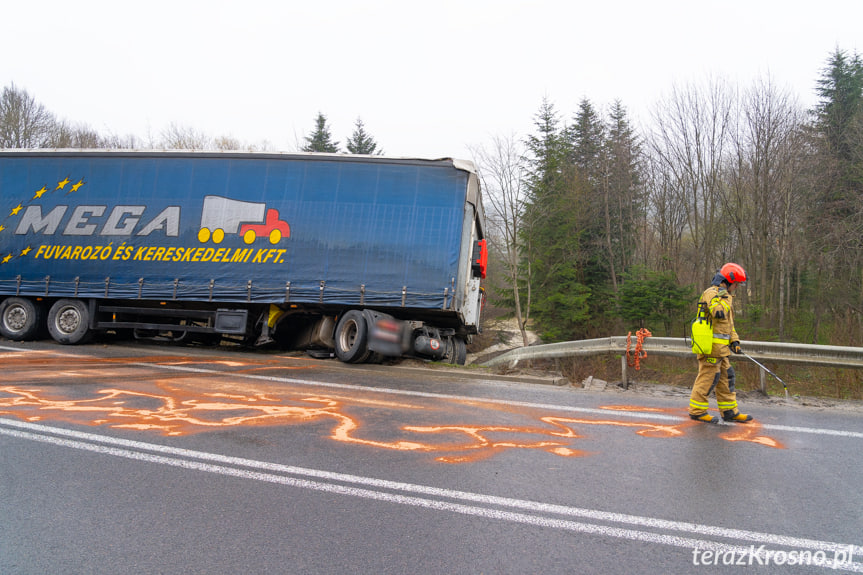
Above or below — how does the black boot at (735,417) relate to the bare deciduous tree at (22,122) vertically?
below

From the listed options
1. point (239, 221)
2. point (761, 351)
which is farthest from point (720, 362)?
point (239, 221)

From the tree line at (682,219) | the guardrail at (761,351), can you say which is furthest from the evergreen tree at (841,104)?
the guardrail at (761,351)

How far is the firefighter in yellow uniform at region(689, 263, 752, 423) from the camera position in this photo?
20.3 feet

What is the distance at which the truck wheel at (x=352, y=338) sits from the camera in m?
10.8

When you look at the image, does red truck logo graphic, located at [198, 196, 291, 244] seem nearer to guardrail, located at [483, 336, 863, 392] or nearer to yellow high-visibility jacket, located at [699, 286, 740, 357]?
guardrail, located at [483, 336, 863, 392]

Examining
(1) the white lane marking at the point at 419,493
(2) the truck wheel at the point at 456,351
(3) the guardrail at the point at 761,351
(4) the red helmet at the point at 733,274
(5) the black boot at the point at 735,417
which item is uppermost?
(4) the red helmet at the point at 733,274

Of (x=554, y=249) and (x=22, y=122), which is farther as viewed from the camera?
(x=22, y=122)

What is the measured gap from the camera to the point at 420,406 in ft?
22.2

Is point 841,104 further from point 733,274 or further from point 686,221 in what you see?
point 733,274

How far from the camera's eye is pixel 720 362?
6.31 metres

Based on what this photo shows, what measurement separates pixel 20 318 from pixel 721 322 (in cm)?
1449

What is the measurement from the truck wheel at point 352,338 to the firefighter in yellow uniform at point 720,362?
6076mm

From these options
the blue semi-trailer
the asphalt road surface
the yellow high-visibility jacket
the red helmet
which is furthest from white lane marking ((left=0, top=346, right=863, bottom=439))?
the blue semi-trailer

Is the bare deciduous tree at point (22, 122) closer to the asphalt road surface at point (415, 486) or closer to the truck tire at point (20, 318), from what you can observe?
the truck tire at point (20, 318)
